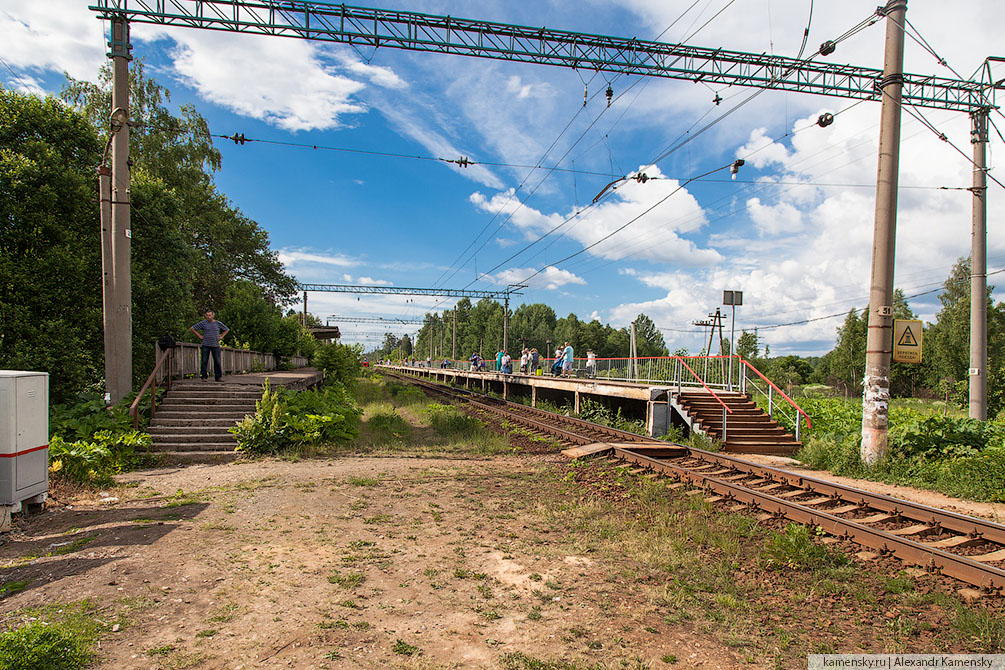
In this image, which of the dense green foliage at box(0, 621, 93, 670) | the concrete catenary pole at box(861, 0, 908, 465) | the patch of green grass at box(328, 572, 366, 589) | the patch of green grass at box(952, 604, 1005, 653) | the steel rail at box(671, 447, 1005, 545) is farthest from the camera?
the concrete catenary pole at box(861, 0, 908, 465)

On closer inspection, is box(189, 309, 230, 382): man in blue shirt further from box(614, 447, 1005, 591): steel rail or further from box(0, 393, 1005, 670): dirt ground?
box(614, 447, 1005, 591): steel rail

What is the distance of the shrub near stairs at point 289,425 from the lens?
10969mm

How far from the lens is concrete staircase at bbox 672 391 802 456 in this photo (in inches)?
513

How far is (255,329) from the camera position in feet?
78.9

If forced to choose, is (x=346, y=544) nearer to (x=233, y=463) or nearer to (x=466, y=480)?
(x=466, y=480)

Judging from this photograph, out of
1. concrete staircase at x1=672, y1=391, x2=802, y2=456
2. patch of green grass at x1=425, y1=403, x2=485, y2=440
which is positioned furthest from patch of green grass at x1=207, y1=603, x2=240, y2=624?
concrete staircase at x1=672, y1=391, x2=802, y2=456

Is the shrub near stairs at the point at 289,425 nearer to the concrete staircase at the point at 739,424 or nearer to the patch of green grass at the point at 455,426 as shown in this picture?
the patch of green grass at the point at 455,426

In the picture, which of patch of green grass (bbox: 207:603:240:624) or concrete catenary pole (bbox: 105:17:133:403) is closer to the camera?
patch of green grass (bbox: 207:603:240:624)

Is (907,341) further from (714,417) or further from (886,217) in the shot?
(714,417)

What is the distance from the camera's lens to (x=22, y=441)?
21.3 feet

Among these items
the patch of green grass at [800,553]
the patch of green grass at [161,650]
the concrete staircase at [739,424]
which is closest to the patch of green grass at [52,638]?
the patch of green grass at [161,650]

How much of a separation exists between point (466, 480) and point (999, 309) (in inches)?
1884

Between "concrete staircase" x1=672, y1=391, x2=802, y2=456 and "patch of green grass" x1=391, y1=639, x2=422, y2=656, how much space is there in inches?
422

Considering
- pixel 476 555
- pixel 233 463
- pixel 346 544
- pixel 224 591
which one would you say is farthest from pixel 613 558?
pixel 233 463
